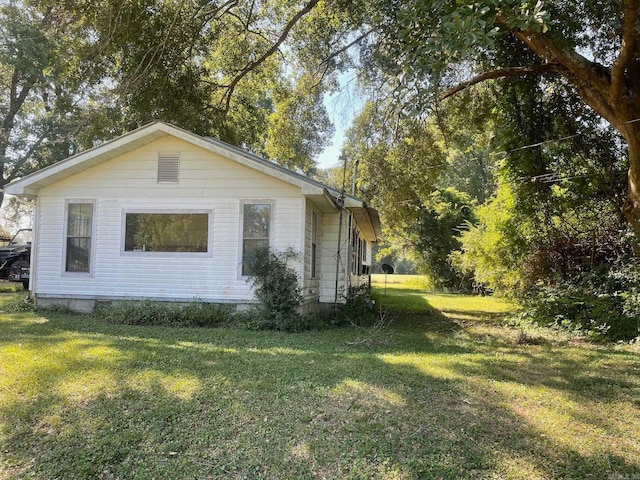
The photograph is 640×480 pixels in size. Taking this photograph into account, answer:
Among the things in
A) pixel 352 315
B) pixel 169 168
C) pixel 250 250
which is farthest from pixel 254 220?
pixel 352 315

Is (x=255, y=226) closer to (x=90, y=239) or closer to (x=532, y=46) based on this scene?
(x=90, y=239)

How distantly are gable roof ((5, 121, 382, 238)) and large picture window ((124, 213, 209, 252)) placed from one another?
1320 millimetres

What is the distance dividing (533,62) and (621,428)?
7565 mm

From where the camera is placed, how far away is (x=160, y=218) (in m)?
9.32

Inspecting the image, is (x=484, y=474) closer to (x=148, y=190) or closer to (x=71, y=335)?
(x=71, y=335)

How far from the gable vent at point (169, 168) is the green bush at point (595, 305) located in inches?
317

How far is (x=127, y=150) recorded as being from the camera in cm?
941

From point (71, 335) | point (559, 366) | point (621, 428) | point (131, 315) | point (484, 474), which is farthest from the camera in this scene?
point (131, 315)

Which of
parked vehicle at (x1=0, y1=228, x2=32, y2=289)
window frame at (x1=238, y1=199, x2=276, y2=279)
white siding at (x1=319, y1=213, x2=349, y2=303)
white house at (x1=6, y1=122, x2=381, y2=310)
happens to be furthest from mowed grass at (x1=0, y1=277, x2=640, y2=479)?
parked vehicle at (x1=0, y1=228, x2=32, y2=289)

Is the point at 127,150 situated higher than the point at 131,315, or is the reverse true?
the point at 127,150

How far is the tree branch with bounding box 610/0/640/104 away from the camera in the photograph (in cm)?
596

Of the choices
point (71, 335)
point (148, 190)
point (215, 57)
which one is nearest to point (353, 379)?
point (71, 335)

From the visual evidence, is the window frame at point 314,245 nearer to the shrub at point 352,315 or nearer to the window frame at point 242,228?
the shrub at point 352,315

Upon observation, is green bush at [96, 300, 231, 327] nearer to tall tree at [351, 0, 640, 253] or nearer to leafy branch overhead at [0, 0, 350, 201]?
leafy branch overhead at [0, 0, 350, 201]
